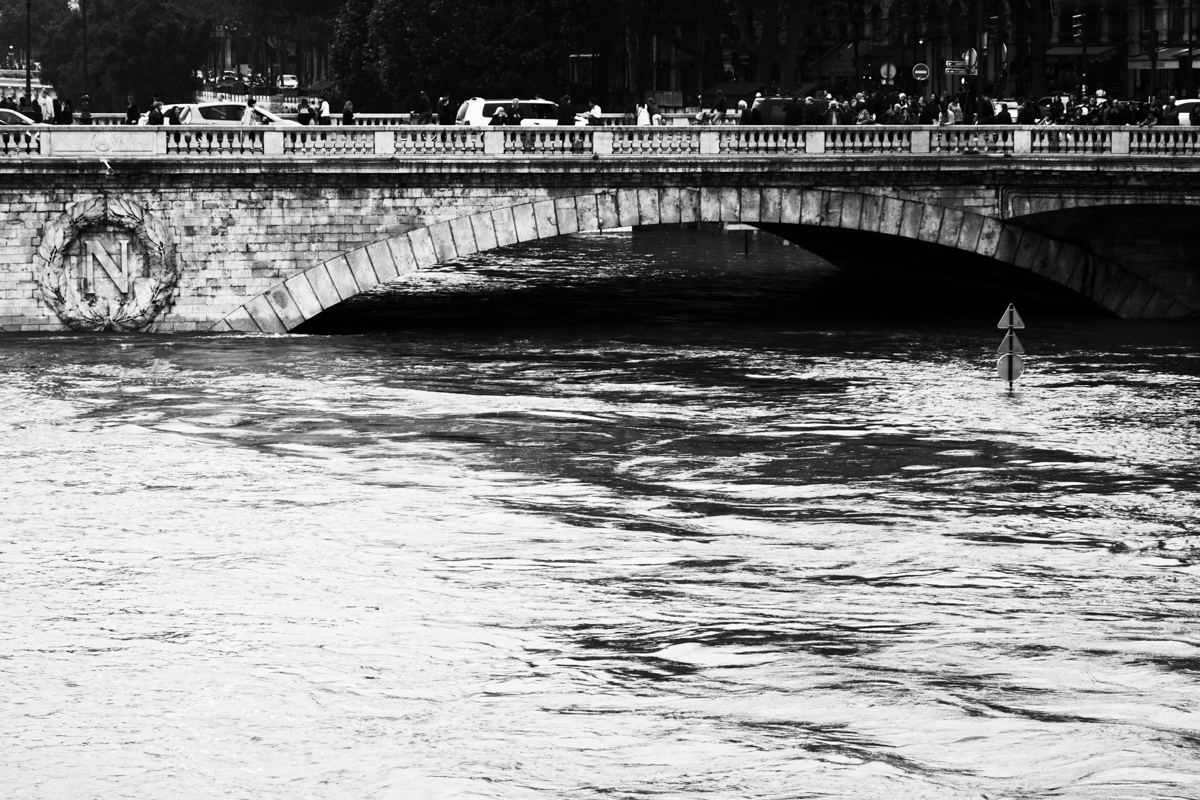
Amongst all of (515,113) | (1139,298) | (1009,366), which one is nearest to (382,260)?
(515,113)

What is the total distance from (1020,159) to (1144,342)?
5.12m

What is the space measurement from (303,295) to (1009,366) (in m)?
16.1

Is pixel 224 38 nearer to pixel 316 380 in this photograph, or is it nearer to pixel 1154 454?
pixel 316 380

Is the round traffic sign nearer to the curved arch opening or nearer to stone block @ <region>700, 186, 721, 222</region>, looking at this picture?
stone block @ <region>700, 186, 721, 222</region>

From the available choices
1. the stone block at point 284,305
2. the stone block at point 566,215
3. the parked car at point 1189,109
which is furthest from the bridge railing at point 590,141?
the parked car at point 1189,109

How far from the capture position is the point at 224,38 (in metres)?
153

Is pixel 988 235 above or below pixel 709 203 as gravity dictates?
below

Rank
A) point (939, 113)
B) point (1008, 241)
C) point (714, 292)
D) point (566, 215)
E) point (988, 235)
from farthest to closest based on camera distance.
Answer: point (714, 292) < point (939, 113) < point (1008, 241) < point (988, 235) < point (566, 215)

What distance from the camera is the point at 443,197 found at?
1783 inches

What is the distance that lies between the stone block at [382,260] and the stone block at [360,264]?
0.33ft

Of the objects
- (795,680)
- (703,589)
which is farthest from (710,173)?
(795,680)

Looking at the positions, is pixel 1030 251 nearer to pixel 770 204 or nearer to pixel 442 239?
pixel 770 204

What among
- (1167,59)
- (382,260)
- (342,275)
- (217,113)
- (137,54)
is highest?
(137,54)

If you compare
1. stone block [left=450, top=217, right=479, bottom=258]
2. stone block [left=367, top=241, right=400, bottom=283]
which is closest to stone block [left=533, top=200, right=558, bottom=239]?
stone block [left=450, top=217, right=479, bottom=258]
